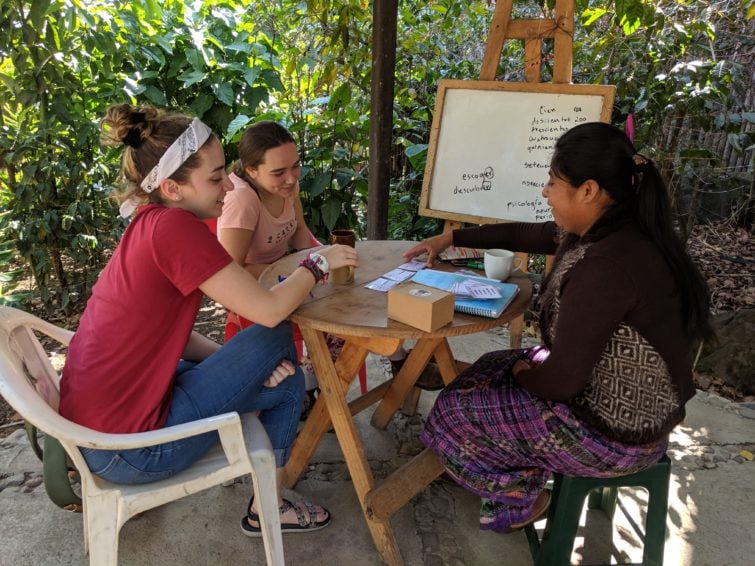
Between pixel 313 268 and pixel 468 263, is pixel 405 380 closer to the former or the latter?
pixel 468 263

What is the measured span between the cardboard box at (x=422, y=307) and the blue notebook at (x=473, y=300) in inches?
3.3

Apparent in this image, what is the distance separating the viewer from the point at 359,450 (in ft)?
5.62

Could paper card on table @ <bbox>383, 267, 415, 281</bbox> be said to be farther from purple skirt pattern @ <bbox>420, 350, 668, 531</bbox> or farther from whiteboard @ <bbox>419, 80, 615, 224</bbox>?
whiteboard @ <bbox>419, 80, 615, 224</bbox>

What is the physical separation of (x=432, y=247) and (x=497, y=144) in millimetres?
1059

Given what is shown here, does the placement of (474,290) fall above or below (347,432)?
above

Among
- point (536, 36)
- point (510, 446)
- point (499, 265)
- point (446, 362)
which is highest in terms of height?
point (536, 36)

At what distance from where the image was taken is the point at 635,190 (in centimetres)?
140

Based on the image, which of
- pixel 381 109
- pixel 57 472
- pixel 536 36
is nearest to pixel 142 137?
pixel 57 472

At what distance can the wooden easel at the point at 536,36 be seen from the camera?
8.47ft

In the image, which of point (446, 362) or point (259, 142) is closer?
point (259, 142)

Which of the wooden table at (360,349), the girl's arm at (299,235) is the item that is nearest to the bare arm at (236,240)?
the wooden table at (360,349)

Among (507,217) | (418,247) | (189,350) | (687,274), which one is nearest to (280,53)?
(507,217)

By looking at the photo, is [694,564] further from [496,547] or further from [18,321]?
[18,321]

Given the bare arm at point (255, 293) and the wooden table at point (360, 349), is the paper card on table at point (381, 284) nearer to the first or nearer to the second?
the wooden table at point (360, 349)
